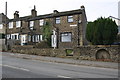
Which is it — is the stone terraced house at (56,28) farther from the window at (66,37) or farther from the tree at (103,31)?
the tree at (103,31)

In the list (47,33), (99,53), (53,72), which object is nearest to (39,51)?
(47,33)

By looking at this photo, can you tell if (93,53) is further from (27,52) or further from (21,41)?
(21,41)

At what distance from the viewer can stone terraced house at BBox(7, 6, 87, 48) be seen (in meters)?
33.5

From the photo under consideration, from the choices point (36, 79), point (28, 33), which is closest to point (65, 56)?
point (36, 79)

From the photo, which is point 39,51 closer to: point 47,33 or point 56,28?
point 47,33

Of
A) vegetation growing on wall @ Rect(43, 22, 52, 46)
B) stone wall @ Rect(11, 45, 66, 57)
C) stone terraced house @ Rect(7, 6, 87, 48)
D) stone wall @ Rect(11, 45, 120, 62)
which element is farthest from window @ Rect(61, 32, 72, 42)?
stone wall @ Rect(11, 45, 120, 62)

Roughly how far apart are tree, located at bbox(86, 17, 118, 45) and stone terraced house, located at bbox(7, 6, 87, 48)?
8.05 m

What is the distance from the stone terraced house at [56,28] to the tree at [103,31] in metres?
8.05

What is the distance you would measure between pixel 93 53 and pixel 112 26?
4.22 meters

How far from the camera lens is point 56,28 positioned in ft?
117

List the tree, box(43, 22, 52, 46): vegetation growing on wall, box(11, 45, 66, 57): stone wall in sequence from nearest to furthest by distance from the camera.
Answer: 1. the tree
2. box(11, 45, 66, 57): stone wall
3. box(43, 22, 52, 46): vegetation growing on wall

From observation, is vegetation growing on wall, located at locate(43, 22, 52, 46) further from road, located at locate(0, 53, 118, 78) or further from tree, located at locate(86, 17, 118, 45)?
road, located at locate(0, 53, 118, 78)

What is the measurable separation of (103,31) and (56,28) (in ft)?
47.1

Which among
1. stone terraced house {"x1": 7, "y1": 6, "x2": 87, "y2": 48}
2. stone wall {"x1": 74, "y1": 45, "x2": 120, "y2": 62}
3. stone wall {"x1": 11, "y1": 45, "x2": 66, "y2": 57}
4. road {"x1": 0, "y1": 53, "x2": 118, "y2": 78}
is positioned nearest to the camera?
road {"x1": 0, "y1": 53, "x2": 118, "y2": 78}
